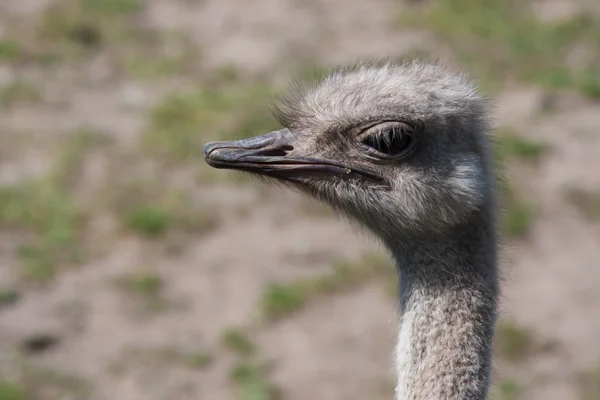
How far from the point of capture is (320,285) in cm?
518

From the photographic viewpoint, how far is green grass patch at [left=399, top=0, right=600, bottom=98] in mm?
7109

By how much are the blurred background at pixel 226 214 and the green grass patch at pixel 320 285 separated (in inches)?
0.4

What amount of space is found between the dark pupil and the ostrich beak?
88 mm

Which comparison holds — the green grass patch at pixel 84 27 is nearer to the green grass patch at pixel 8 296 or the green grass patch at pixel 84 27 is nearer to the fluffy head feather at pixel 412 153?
the green grass patch at pixel 8 296

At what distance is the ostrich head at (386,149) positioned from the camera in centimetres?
249

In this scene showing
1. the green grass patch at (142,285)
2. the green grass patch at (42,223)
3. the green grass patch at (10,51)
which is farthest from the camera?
the green grass patch at (10,51)

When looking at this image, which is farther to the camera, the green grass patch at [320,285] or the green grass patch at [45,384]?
the green grass patch at [320,285]

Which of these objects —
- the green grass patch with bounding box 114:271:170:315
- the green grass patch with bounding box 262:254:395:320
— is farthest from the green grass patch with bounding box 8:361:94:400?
the green grass patch with bounding box 262:254:395:320

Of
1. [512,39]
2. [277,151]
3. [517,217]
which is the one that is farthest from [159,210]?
[512,39]

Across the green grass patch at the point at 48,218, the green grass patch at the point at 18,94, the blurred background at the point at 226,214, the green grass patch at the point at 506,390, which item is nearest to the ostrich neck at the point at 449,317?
the blurred background at the point at 226,214

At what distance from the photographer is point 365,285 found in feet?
17.2

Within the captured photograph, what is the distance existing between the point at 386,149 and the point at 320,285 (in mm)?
2706

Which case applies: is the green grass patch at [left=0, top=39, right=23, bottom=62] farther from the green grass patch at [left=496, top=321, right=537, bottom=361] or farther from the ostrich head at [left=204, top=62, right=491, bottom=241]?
the ostrich head at [left=204, top=62, right=491, bottom=241]

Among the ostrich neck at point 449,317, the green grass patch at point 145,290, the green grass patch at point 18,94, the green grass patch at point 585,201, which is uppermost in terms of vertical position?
the green grass patch at point 18,94
